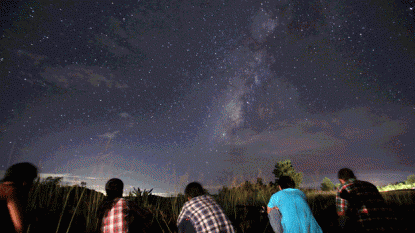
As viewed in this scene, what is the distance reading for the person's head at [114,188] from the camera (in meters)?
3.26

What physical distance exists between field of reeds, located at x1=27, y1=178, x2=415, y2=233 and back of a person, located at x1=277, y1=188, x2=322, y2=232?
0.48 m

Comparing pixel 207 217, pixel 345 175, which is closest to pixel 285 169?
pixel 345 175

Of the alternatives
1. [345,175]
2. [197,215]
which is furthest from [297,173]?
[197,215]

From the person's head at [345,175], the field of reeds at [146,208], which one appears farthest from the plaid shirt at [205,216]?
the person's head at [345,175]

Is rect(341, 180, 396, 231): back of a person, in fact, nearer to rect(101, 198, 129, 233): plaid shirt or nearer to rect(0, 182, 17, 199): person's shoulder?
rect(101, 198, 129, 233): plaid shirt

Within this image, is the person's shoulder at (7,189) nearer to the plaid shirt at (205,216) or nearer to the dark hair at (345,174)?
the plaid shirt at (205,216)

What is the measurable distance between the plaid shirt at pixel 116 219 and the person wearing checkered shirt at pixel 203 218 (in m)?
0.86

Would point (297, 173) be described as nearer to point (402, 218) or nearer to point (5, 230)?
point (402, 218)

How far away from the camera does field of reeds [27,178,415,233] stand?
4031 millimetres

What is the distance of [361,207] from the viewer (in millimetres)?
3809

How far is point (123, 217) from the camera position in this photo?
307 cm

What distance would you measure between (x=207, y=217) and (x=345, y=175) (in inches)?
115

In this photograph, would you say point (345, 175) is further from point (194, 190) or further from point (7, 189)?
point (7, 189)

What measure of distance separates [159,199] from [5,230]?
15.4 feet
